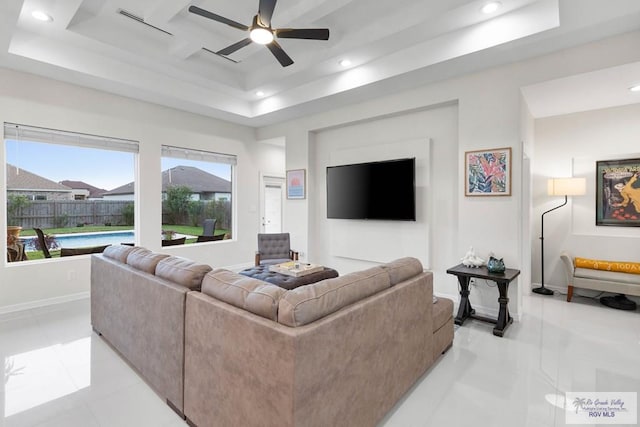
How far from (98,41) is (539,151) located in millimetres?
6280

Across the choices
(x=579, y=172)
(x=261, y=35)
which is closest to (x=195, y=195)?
(x=261, y=35)

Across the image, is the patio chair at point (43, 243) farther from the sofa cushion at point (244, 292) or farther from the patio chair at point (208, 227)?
the sofa cushion at point (244, 292)

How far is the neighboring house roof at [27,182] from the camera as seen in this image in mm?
3879

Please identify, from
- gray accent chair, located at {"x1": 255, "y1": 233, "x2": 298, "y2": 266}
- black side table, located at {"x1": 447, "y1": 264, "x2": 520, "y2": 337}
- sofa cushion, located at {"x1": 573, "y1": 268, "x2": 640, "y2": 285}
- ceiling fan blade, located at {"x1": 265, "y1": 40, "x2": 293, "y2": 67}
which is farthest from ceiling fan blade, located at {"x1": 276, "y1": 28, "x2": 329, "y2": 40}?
sofa cushion, located at {"x1": 573, "y1": 268, "x2": 640, "y2": 285}

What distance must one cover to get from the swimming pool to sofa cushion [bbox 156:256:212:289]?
10.4ft

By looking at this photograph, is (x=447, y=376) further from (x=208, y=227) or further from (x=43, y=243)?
(x=43, y=243)

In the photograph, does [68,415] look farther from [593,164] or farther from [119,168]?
[593,164]

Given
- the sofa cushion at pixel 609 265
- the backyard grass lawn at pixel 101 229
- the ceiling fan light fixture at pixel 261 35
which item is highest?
the ceiling fan light fixture at pixel 261 35

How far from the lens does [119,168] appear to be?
480cm

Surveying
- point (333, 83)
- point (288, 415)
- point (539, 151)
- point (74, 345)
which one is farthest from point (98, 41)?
point (539, 151)

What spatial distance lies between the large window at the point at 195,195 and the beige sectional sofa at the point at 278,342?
3.18 meters

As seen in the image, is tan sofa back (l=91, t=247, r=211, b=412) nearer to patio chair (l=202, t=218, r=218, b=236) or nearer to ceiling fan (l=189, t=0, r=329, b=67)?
ceiling fan (l=189, t=0, r=329, b=67)

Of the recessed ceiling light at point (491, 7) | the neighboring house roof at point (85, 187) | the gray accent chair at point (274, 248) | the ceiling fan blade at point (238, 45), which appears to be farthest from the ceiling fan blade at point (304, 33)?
the neighboring house roof at point (85, 187)

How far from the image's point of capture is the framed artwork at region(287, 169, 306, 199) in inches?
226
